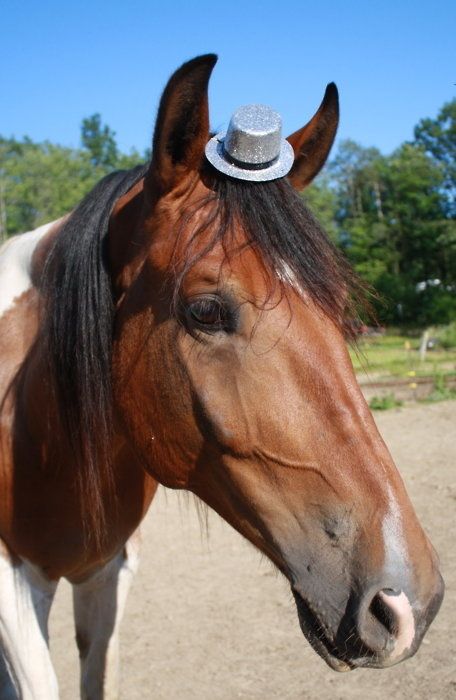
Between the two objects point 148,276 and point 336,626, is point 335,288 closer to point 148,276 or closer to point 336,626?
point 148,276

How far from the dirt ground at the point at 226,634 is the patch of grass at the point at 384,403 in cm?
398

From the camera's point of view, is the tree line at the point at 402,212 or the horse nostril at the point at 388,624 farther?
the tree line at the point at 402,212

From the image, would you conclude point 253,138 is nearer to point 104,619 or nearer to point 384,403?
point 104,619

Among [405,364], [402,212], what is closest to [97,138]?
[402,212]

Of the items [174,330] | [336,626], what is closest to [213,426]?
[174,330]

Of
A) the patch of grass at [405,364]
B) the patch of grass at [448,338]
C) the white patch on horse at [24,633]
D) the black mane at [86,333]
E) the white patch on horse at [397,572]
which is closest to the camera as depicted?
the white patch on horse at [397,572]

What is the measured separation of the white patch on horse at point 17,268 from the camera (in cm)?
254

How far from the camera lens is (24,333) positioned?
2475 millimetres

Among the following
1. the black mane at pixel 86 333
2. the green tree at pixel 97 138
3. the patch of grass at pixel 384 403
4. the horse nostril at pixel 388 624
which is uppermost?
the green tree at pixel 97 138

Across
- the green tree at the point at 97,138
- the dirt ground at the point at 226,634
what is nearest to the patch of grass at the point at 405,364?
the dirt ground at the point at 226,634

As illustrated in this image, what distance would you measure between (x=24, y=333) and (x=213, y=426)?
42.8 inches

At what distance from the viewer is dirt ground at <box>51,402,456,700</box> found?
142 inches

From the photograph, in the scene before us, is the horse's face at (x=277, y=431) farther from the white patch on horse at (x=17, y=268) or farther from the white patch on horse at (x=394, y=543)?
the white patch on horse at (x=17, y=268)

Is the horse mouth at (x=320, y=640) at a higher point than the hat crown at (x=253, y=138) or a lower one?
lower
